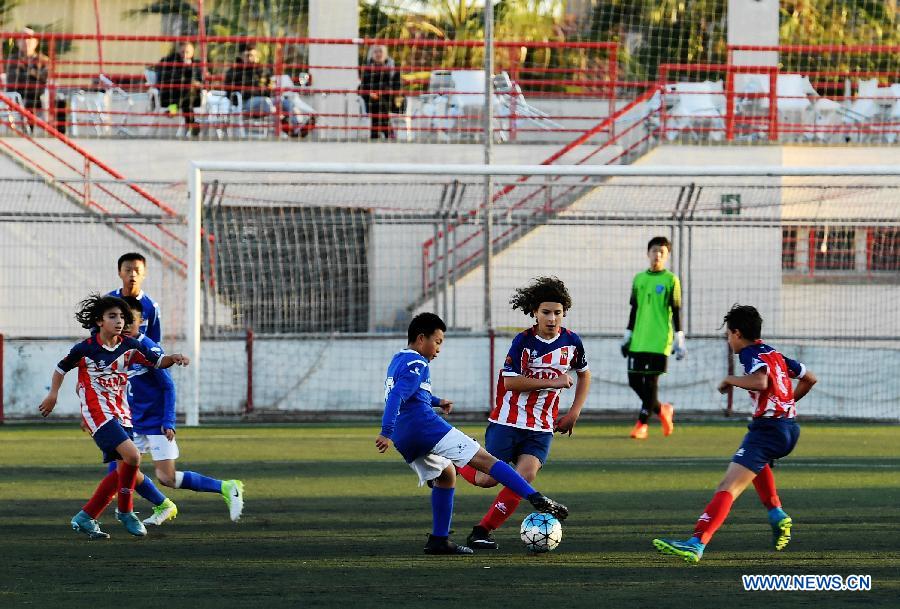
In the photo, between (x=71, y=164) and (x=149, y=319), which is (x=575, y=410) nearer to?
(x=149, y=319)

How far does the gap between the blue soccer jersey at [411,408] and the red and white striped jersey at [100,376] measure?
1.74 m

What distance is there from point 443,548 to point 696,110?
52.2 ft

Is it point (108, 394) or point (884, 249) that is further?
point (884, 249)

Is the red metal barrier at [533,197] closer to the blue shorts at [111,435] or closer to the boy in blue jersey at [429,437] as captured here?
the blue shorts at [111,435]

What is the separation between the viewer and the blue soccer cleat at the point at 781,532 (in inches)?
289

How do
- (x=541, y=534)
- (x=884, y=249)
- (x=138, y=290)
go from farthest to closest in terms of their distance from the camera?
(x=884, y=249) → (x=138, y=290) → (x=541, y=534)

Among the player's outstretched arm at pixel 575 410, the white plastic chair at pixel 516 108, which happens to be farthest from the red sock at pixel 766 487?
the white plastic chair at pixel 516 108

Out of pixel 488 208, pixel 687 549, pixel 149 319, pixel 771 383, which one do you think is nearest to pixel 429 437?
pixel 687 549

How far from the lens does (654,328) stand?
515 inches

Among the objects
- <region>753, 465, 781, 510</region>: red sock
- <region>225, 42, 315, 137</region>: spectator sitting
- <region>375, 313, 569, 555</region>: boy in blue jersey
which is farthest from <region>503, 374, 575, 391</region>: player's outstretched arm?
<region>225, 42, 315, 137</region>: spectator sitting

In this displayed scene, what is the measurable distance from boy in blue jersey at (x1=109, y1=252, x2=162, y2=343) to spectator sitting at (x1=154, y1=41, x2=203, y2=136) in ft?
41.6

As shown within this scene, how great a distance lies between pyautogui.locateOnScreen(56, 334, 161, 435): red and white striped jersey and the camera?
7715 millimetres

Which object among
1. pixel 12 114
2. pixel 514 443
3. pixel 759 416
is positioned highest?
pixel 12 114

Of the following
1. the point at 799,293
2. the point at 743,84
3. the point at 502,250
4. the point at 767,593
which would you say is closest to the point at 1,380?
the point at 502,250
